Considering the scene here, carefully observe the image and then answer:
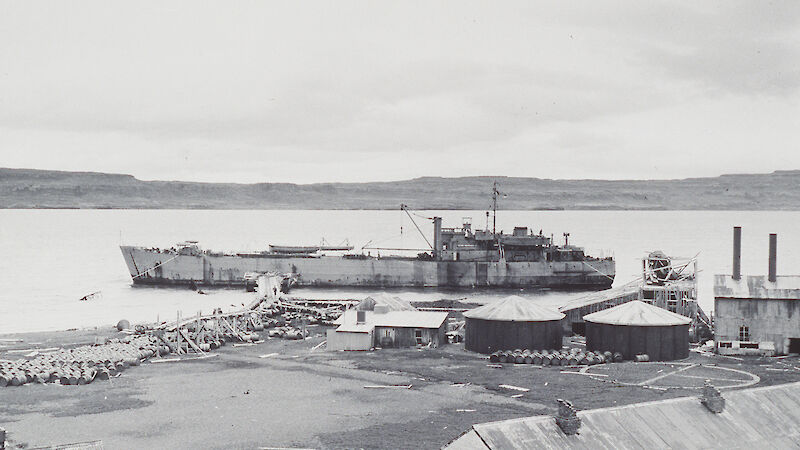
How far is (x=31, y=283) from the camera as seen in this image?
5586 inches

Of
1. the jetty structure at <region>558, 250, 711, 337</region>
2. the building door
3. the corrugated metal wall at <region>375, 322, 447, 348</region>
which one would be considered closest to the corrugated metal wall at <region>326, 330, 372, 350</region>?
the corrugated metal wall at <region>375, 322, 447, 348</region>

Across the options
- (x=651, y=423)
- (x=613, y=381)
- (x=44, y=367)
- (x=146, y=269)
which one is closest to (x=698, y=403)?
(x=651, y=423)

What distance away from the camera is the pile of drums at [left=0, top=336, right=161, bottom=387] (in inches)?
1966

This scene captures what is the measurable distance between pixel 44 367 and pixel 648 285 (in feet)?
148

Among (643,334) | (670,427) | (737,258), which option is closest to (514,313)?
(643,334)

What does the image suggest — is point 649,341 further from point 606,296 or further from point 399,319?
point 399,319

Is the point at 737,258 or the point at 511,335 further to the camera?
the point at 737,258

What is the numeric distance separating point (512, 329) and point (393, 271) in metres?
63.3

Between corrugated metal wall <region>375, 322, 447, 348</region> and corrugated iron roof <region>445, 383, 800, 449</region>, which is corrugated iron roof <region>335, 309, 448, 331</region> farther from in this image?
corrugated iron roof <region>445, 383, 800, 449</region>

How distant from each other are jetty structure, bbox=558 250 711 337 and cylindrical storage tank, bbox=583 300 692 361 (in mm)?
7257

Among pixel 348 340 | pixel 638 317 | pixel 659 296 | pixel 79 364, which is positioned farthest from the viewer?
pixel 659 296

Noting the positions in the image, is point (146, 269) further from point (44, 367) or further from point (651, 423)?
point (651, 423)

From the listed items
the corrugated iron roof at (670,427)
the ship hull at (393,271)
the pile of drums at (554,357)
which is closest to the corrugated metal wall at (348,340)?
the pile of drums at (554,357)

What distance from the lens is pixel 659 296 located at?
6731cm
